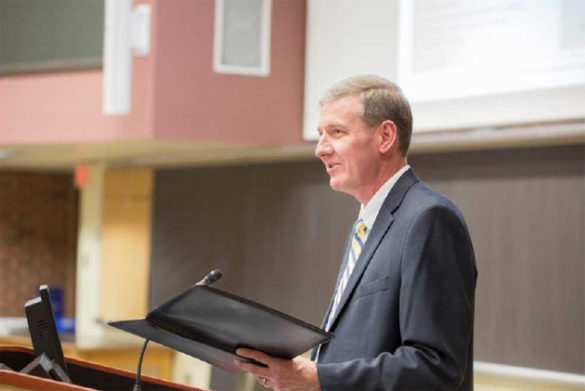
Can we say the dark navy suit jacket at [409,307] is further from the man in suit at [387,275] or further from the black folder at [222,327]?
the black folder at [222,327]

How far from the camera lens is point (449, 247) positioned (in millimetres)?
2287

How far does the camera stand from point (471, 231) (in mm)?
5418

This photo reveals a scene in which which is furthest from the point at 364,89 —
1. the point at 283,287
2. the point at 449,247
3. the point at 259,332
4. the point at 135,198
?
the point at 135,198

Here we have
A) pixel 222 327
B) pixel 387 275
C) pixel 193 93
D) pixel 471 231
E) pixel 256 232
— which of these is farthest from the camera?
pixel 256 232

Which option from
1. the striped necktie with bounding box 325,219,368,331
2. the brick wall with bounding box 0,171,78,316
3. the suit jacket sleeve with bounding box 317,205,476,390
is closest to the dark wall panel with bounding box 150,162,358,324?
the brick wall with bounding box 0,171,78,316

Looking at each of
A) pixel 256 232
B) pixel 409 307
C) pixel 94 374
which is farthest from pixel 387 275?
pixel 256 232

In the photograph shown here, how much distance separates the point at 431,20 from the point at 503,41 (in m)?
0.47

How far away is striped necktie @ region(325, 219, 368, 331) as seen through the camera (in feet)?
8.39

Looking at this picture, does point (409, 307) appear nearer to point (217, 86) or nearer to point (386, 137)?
point (386, 137)

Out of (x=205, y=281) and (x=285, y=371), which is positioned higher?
(x=205, y=281)

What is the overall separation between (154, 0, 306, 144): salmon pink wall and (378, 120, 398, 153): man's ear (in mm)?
3571

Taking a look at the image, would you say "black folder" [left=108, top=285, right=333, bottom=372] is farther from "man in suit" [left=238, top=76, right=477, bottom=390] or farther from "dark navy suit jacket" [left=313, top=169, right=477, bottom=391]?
"dark navy suit jacket" [left=313, top=169, right=477, bottom=391]

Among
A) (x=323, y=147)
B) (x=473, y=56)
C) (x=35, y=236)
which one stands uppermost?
(x=473, y=56)

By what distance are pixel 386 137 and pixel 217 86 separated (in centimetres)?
367
